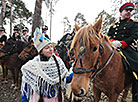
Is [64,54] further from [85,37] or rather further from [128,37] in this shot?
[85,37]

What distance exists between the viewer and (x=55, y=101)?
95.5 inches

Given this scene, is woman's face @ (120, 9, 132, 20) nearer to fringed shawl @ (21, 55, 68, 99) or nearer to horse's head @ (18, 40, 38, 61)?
fringed shawl @ (21, 55, 68, 99)

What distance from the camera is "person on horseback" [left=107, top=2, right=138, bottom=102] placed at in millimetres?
2687

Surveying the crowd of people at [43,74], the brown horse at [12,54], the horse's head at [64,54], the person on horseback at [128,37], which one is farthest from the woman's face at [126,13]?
the brown horse at [12,54]

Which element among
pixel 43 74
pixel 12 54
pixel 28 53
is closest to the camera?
pixel 43 74

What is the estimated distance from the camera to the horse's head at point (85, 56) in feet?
5.34

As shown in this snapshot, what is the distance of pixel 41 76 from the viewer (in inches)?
85.8

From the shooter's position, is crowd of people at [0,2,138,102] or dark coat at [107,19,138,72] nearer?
crowd of people at [0,2,138,102]

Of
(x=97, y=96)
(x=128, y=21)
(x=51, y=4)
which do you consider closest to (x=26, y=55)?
(x=97, y=96)

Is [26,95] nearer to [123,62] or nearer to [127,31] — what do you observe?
[123,62]

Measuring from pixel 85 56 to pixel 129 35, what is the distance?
1930 millimetres

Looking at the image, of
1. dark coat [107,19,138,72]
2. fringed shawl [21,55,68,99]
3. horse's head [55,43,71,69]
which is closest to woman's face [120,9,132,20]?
dark coat [107,19,138,72]

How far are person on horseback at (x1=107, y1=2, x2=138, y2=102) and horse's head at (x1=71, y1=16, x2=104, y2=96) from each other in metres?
1.12

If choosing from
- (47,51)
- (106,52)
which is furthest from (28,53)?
(106,52)
